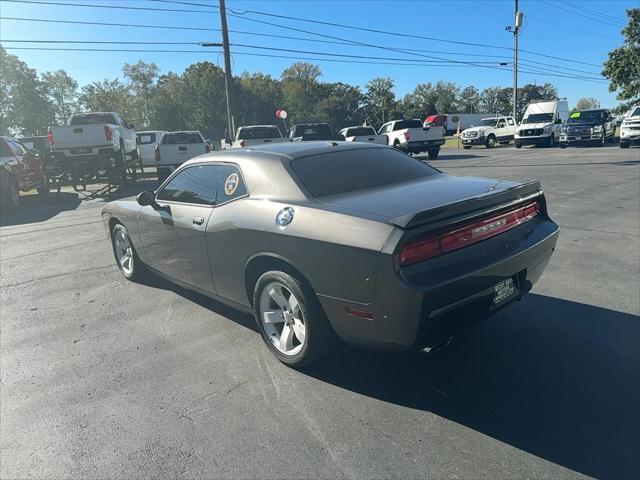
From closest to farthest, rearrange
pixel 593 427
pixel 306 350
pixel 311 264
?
pixel 593 427
pixel 311 264
pixel 306 350

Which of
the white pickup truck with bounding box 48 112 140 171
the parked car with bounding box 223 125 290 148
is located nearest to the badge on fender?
the white pickup truck with bounding box 48 112 140 171

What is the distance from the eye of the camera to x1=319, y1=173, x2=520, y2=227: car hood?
9.71 feet

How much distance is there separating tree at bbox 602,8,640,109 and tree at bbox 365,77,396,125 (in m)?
58.8

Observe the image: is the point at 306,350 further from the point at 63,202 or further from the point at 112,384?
the point at 63,202

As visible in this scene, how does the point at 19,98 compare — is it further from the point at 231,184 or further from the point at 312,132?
the point at 231,184

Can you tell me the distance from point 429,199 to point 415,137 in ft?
70.7

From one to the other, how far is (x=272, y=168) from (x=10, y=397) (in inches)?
97.7

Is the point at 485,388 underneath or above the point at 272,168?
underneath

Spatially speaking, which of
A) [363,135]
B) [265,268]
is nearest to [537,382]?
[265,268]

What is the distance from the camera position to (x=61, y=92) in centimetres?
9688

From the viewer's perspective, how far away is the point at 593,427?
2740 millimetres

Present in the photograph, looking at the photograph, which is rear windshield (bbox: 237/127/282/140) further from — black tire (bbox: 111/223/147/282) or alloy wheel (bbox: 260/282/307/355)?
alloy wheel (bbox: 260/282/307/355)

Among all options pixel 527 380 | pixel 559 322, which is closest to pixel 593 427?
pixel 527 380

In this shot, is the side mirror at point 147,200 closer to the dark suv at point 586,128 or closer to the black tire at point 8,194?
the black tire at point 8,194
